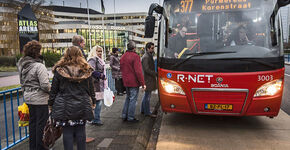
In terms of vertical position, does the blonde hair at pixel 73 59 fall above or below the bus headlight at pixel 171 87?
above

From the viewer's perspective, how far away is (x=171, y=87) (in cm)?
479

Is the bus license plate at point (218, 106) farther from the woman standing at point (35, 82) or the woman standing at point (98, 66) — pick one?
the woman standing at point (35, 82)

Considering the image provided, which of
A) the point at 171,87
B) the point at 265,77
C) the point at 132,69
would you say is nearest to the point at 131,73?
the point at 132,69

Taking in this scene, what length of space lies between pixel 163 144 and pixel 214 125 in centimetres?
164

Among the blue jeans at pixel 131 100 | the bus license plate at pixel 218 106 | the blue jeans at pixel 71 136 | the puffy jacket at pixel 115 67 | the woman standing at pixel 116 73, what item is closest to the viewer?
the blue jeans at pixel 71 136

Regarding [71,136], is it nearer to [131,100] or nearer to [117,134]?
[117,134]

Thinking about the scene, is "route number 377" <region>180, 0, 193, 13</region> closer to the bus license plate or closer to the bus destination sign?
the bus destination sign

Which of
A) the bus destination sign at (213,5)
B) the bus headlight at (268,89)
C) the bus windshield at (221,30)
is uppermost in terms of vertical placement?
the bus destination sign at (213,5)

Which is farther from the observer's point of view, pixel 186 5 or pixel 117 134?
pixel 186 5

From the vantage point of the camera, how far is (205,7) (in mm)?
4770

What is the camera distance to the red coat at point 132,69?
5062 mm

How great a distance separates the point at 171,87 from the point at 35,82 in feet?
8.44

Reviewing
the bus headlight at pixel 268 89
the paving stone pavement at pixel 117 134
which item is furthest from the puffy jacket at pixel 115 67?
the bus headlight at pixel 268 89

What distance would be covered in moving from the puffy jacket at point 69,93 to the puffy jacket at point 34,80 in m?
0.33
